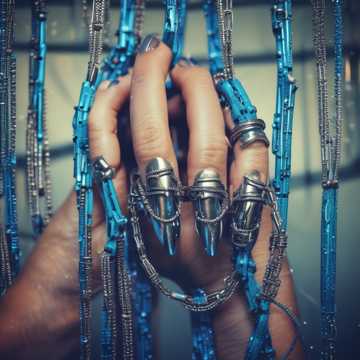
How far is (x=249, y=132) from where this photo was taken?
579mm

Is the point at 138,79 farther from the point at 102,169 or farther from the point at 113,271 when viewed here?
the point at 113,271

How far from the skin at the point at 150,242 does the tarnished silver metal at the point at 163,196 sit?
19 millimetres

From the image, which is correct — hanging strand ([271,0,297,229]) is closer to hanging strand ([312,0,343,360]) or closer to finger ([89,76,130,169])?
hanging strand ([312,0,343,360])

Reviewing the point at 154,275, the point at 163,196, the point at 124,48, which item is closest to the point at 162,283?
the point at 154,275

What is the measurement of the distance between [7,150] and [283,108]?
41cm

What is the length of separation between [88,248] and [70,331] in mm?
150

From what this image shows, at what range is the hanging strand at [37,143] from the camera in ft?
2.30

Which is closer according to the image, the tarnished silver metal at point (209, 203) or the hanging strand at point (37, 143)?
the tarnished silver metal at point (209, 203)

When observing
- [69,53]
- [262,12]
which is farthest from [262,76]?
[69,53]

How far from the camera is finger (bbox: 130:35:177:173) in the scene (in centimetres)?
56

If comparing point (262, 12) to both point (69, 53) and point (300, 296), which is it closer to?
point (69, 53)

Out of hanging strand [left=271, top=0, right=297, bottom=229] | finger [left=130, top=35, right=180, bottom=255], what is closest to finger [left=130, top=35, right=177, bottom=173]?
finger [left=130, top=35, right=180, bottom=255]

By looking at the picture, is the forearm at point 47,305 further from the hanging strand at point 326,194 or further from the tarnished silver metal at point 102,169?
the hanging strand at point 326,194

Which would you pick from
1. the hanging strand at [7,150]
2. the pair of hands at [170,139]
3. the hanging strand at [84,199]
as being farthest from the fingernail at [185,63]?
the hanging strand at [7,150]
